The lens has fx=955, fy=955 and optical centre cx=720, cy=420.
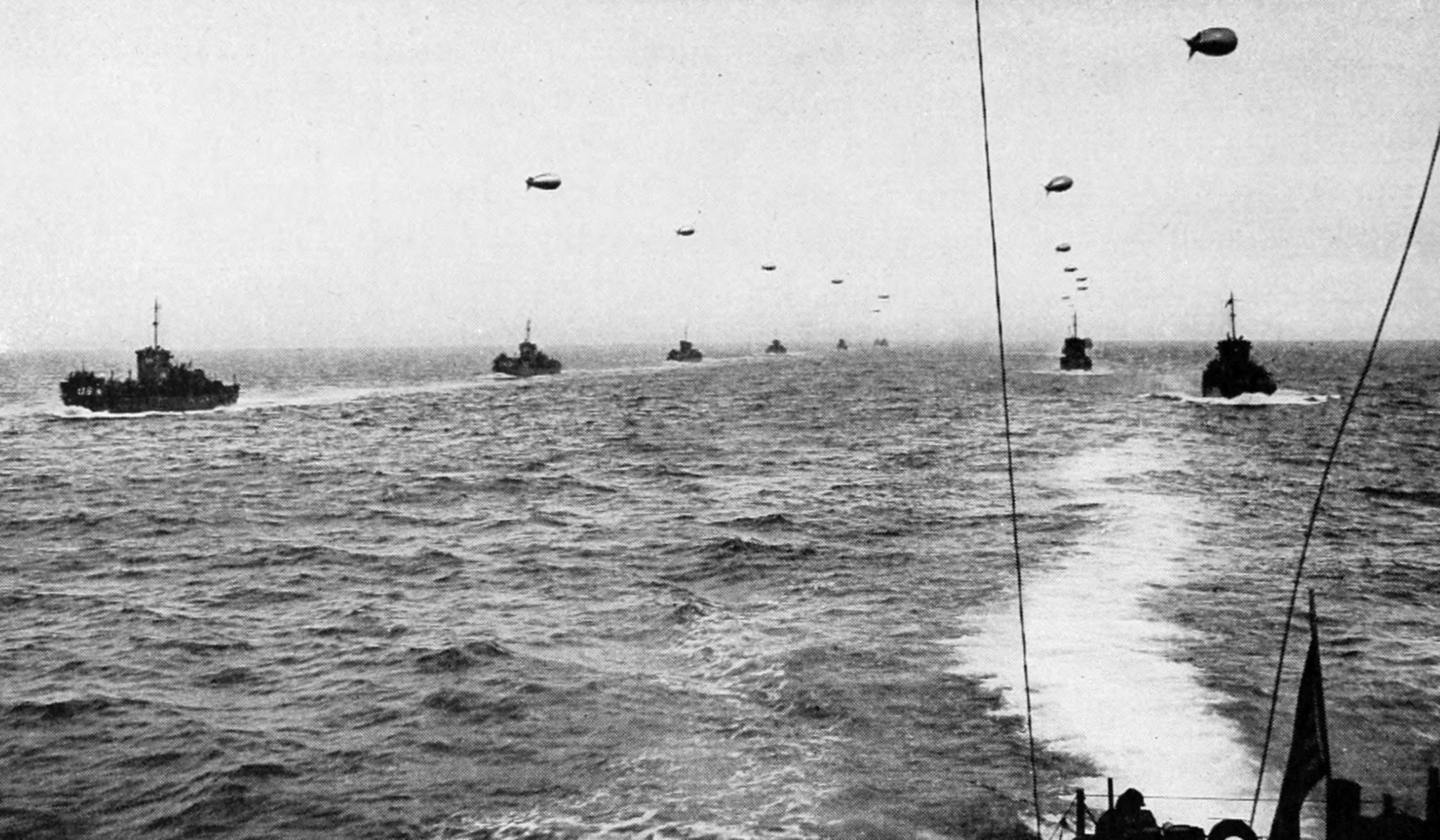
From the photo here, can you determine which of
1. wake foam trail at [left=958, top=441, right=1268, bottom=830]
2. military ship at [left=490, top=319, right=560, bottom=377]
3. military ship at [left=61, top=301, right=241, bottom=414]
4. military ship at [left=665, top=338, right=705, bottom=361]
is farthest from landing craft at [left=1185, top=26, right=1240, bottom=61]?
military ship at [left=665, top=338, right=705, bottom=361]

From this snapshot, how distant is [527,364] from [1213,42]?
11351cm

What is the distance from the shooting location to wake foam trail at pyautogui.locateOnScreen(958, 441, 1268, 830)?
38.0 ft

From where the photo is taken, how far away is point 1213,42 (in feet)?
47.3

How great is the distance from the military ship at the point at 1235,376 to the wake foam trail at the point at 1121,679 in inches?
2160

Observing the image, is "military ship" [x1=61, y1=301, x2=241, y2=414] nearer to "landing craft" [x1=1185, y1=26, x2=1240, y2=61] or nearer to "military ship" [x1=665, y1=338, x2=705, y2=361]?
"landing craft" [x1=1185, y1=26, x2=1240, y2=61]

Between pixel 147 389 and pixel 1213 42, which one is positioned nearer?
pixel 1213 42

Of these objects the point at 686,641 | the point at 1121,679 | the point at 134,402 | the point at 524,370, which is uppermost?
the point at 524,370

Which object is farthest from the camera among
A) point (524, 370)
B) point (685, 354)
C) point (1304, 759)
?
point (685, 354)

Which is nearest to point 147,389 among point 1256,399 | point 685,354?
point 1256,399

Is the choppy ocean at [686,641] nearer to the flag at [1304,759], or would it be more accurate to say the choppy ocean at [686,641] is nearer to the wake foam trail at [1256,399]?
the flag at [1304,759]

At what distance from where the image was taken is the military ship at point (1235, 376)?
7325 centimetres

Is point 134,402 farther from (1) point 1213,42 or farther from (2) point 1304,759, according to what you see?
(2) point 1304,759

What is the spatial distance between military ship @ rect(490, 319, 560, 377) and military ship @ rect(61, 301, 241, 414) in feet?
169

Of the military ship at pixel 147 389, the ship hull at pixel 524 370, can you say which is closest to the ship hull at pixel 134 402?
the military ship at pixel 147 389
